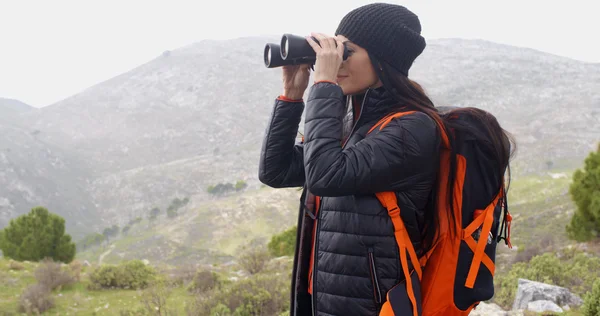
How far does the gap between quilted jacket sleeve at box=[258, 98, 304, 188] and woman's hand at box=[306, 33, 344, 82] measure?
37cm

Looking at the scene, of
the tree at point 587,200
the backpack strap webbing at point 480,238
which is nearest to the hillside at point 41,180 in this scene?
the tree at point 587,200

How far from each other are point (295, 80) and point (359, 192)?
0.66 metres

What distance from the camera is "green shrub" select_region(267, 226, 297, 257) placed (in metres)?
13.2

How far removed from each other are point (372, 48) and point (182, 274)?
892 cm

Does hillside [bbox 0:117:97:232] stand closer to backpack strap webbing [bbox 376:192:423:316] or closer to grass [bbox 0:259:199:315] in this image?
grass [bbox 0:259:199:315]

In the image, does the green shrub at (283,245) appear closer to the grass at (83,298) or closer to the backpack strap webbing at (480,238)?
the grass at (83,298)

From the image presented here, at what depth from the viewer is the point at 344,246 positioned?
1.43 m

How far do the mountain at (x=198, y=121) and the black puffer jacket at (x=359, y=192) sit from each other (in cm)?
5750

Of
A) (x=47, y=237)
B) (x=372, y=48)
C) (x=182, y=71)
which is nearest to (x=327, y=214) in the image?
(x=372, y=48)

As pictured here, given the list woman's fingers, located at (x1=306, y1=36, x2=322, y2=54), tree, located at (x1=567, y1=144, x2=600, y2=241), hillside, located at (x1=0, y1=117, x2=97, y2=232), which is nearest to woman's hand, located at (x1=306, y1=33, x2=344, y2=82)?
woman's fingers, located at (x1=306, y1=36, x2=322, y2=54)

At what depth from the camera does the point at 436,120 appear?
1.46 m

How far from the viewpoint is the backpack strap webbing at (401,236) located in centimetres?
137

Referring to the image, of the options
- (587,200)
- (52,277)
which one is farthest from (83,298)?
(587,200)

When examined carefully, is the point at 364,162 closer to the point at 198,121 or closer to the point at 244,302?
the point at 244,302
